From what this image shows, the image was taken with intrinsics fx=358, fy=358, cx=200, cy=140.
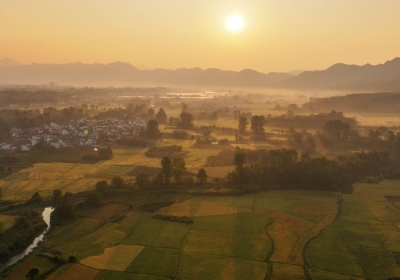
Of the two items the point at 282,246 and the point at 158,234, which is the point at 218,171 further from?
the point at 282,246

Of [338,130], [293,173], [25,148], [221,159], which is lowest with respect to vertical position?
[221,159]

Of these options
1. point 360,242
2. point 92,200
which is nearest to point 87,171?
point 92,200

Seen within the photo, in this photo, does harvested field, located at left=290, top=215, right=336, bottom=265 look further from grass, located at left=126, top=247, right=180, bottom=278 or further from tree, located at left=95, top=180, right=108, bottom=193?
tree, located at left=95, top=180, right=108, bottom=193

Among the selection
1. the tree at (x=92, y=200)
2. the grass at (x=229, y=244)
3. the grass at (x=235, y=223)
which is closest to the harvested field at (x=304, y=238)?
the grass at (x=229, y=244)

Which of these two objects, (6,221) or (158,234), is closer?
(158,234)

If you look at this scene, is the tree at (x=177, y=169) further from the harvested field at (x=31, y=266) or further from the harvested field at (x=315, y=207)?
the harvested field at (x=31, y=266)

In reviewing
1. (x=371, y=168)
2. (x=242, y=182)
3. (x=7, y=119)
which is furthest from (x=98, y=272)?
(x=7, y=119)

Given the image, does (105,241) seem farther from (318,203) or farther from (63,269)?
(318,203)
